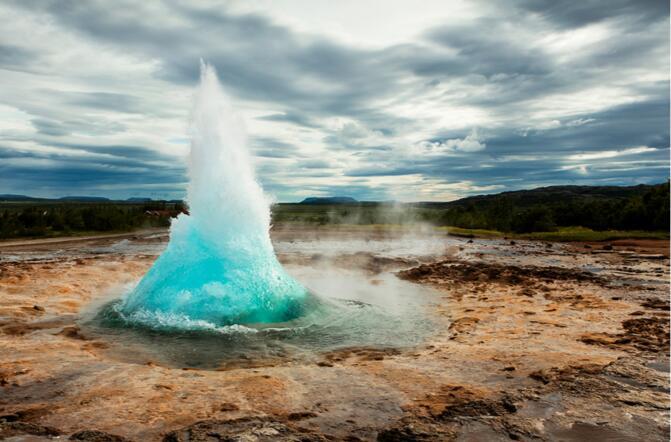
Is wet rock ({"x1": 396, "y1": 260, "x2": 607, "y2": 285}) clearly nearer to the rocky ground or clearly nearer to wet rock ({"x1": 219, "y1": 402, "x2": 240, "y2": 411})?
the rocky ground

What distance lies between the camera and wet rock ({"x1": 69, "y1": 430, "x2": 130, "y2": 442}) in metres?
3.73

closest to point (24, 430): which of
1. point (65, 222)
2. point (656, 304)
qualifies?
point (656, 304)

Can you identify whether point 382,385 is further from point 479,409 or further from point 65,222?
point 65,222

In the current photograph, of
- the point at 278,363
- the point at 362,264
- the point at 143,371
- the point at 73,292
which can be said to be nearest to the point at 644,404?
the point at 278,363

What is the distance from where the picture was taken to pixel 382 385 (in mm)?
5113

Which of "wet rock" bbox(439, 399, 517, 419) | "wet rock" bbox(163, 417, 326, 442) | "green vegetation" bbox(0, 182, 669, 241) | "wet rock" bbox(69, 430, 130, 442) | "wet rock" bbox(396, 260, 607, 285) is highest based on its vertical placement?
"green vegetation" bbox(0, 182, 669, 241)

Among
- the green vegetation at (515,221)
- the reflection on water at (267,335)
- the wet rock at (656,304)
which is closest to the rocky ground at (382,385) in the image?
the wet rock at (656,304)

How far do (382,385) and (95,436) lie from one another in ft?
9.21

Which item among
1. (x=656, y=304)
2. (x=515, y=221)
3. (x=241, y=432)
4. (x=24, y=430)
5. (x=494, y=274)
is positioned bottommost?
(x=656, y=304)

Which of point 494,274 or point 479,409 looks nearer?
point 479,409

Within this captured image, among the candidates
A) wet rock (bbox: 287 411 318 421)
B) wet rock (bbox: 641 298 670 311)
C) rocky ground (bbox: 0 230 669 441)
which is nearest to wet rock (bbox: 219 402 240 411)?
rocky ground (bbox: 0 230 669 441)

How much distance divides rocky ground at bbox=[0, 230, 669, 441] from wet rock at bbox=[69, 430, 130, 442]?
0.02m

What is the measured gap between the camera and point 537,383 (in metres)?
5.25

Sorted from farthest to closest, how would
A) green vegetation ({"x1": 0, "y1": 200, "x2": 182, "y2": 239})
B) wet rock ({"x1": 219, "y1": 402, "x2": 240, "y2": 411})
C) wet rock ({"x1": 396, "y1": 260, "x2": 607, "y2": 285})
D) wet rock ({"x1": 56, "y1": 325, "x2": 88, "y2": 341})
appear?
1. green vegetation ({"x1": 0, "y1": 200, "x2": 182, "y2": 239})
2. wet rock ({"x1": 396, "y1": 260, "x2": 607, "y2": 285})
3. wet rock ({"x1": 56, "y1": 325, "x2": 88, "y2": 341})
4. wet rock ({"x1": 219, "y1": 402, "x2": 240, "y2": 411})
